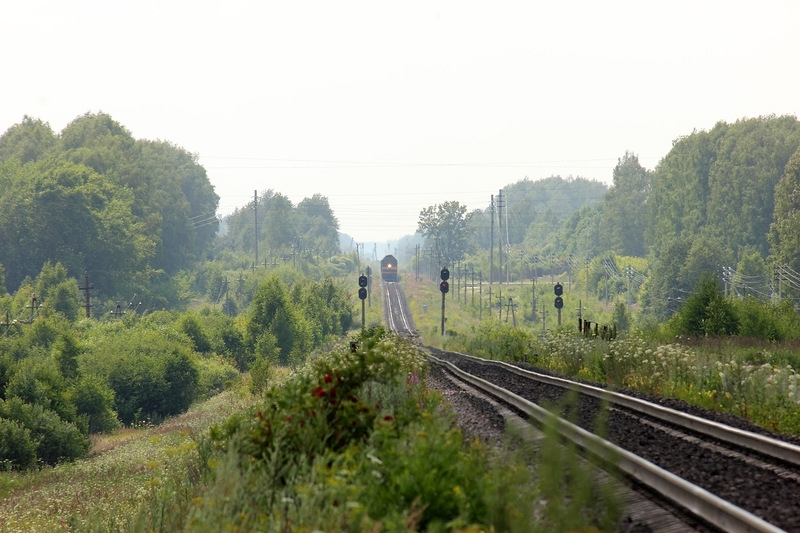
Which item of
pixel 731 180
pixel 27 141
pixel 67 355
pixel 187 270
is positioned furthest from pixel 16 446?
pixel 27 141

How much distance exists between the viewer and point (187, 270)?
130250 millimetres

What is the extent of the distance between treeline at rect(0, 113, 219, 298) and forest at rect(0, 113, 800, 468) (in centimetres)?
25

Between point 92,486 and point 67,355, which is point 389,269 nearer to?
point 67,355

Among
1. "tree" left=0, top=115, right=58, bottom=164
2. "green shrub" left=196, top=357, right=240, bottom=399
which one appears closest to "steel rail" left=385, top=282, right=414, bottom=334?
"green shrub" left=196, top=357, right=240, bottom=399

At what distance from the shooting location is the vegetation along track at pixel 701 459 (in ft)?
20.9

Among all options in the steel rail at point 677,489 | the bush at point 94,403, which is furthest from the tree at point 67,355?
the steel rail at point 677,489

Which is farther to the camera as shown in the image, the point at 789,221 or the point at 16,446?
the point at 789,221

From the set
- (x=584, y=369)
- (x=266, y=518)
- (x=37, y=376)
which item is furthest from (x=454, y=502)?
(x=37, y=376)

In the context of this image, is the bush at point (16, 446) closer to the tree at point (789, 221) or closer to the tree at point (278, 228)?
the tree at point (789, 221)

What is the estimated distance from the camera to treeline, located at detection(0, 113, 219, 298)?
3947 inches

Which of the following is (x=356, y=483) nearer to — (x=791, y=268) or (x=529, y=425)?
(x=529, y=425)

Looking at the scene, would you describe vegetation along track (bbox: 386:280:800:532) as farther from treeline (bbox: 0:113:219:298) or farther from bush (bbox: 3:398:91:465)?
treeline (bbox: 0:113:219:298)

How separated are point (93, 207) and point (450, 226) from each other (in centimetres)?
9551

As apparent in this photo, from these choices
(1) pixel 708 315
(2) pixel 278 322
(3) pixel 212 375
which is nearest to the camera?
(1) pixel 708 315
